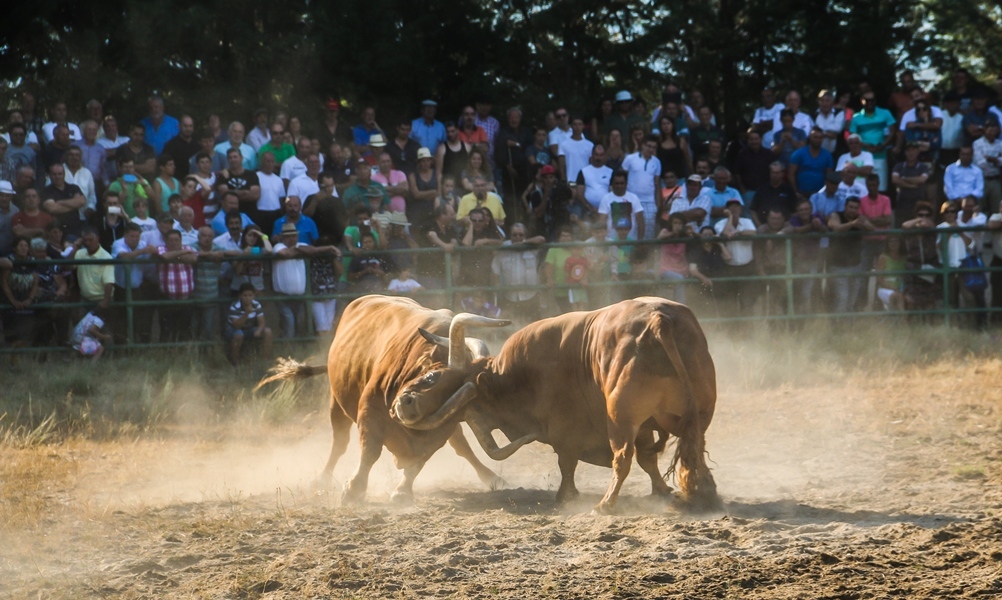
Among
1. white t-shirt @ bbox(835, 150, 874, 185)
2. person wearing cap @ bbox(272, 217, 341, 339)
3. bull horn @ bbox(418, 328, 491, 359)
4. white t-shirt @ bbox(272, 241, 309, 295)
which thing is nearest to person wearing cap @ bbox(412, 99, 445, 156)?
person wearing cap @ bbox(272, 217, 341, 339)

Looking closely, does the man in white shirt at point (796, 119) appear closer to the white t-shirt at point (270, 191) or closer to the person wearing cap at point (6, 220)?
the white t-shirt at point (270, 191)

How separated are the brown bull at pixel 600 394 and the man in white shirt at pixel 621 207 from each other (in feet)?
20.1

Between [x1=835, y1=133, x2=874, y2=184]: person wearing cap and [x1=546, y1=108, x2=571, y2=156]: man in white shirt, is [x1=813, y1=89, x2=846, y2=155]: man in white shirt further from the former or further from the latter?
[x1=546, y1=108, x2=571, y2=156]: man in white shirt

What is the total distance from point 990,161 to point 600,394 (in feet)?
30.2

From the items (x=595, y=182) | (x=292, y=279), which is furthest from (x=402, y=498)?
(x=595, y=182)

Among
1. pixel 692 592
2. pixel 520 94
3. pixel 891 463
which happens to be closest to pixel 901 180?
pixel 520 94

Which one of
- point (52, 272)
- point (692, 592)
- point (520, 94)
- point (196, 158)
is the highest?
point (520, 94)

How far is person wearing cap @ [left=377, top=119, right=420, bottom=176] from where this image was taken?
13625 mm

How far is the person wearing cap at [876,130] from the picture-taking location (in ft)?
47.5

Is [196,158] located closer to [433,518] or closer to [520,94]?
[520,94]

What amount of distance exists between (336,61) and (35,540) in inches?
388

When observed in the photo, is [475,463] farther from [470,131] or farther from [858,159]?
[858,159]

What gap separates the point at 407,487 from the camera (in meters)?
7.28

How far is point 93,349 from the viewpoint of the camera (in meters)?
11.4
